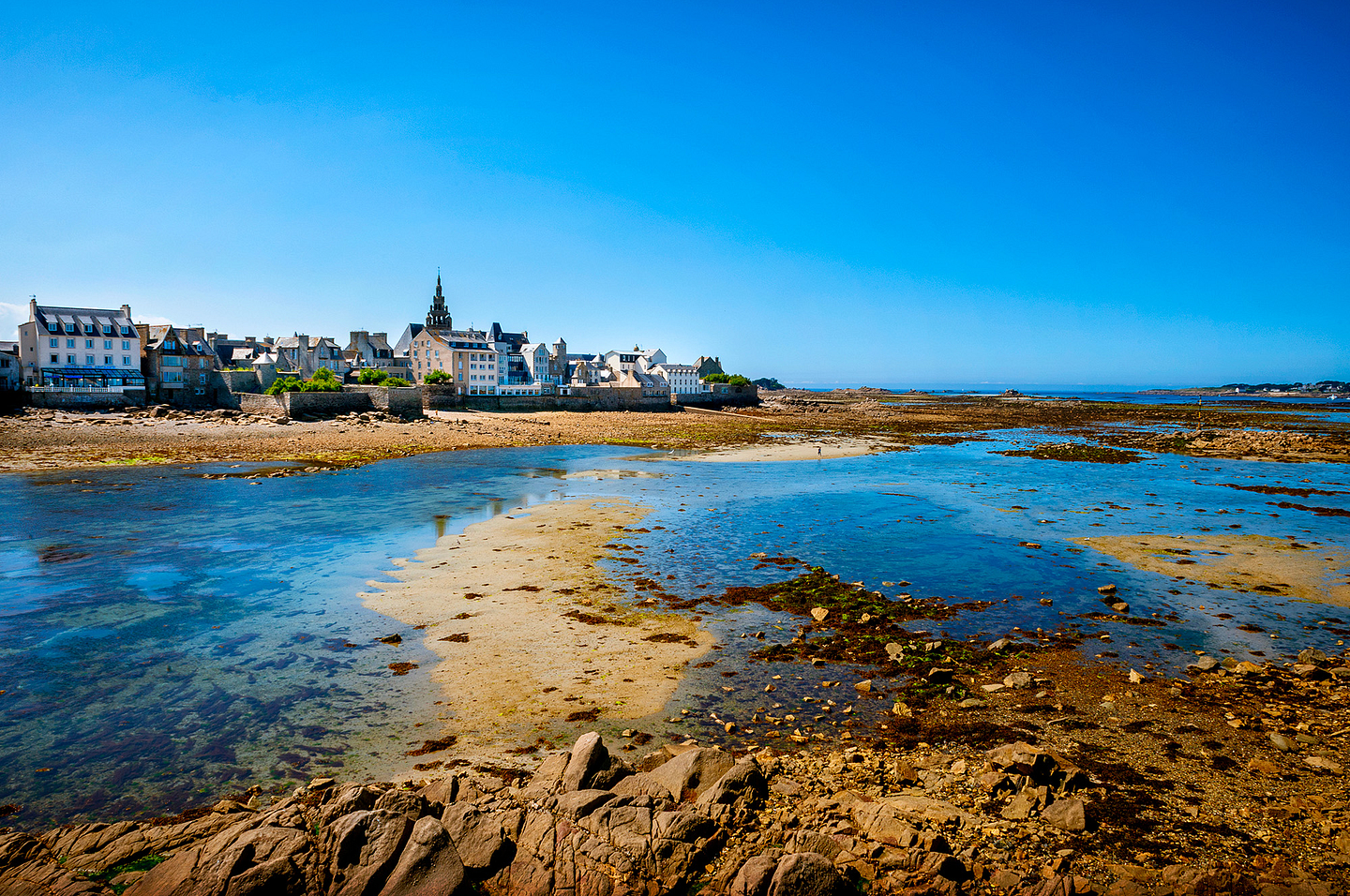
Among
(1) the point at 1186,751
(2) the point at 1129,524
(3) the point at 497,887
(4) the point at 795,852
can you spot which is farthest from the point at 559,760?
(2) the point at 1129,524

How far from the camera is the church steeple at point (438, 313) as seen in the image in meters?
122

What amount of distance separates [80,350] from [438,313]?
220ft

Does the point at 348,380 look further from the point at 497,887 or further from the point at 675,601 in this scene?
the point at 497,887

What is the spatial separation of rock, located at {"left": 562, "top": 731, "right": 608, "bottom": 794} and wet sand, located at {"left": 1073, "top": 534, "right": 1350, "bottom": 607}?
Answer: 17.1 meters

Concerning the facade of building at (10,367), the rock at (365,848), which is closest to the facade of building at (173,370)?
the facade of building at (10,367)

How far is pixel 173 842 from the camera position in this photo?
6.29 meters

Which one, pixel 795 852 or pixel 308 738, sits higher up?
pixel 795 852

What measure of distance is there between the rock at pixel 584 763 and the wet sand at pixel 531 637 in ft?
6.05

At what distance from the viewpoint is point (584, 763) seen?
7035 millimetres

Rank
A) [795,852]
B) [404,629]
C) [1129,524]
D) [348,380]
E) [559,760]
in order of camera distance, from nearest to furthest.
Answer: [795,852] < [559,760] < [404,629] < [1129,524] < [348,380]

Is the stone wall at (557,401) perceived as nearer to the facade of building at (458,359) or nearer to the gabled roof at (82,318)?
the facade of building at (458,359)

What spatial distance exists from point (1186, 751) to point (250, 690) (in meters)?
13.5

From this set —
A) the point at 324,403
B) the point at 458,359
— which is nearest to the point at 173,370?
the point at 324,403

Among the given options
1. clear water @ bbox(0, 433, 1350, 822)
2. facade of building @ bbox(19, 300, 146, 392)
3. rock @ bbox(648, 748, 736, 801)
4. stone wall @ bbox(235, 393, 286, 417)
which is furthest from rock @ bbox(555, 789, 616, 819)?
facade of building @ bbox(19, 300, 146, 392)
